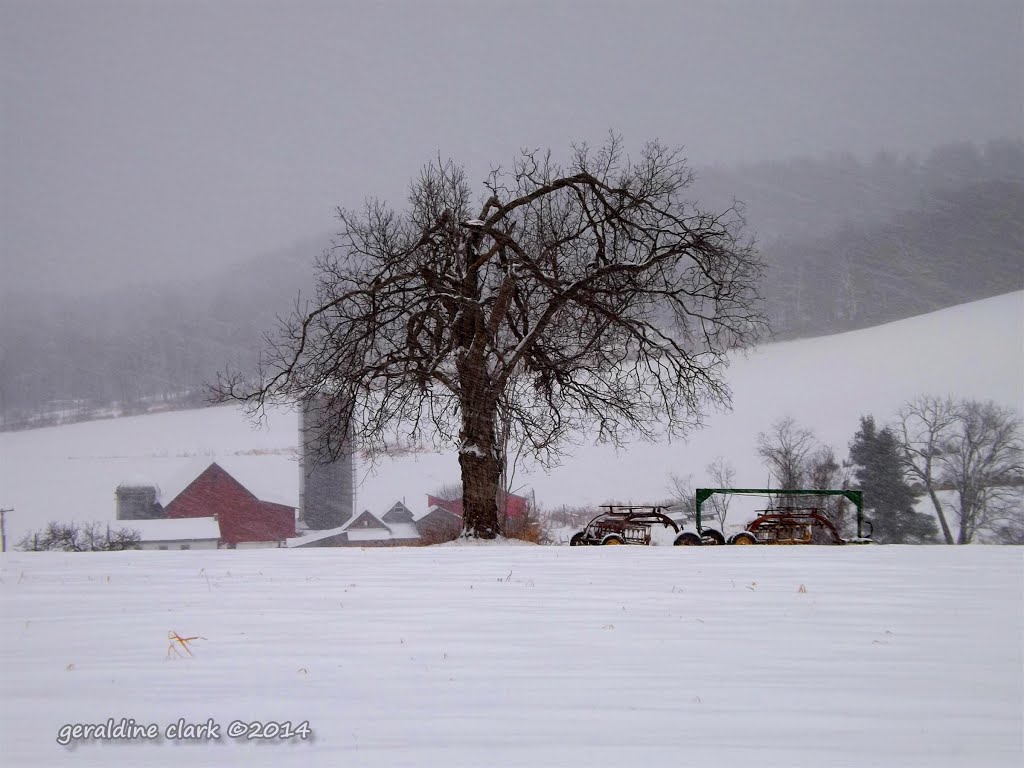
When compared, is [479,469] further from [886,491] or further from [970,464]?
[970,464]

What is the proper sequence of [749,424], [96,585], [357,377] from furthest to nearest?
[749,424]
[357,377]
[96,585]

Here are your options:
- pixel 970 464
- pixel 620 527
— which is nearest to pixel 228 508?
pixel 970 464

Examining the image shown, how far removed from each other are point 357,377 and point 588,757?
13.0 meters

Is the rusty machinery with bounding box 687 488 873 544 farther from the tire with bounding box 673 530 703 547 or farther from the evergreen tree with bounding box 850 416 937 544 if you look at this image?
the evergreen tree with bounding box 850 416 937 544

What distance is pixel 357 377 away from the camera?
15359 millimetres

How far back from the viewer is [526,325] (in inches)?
666

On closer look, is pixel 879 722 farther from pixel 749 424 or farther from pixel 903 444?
pixel 749 424

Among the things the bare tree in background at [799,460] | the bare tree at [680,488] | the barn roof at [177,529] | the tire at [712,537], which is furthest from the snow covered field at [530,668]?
the barn roof at [177,529]

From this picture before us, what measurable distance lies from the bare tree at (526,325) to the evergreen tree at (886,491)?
91.2 feet

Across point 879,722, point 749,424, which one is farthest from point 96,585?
point 749,424

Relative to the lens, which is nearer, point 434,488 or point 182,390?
point 434,488

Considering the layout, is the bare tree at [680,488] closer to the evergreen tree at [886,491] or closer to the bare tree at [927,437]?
the evergreen tree at [886,491]

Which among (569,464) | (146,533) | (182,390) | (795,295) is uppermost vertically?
(795,295)

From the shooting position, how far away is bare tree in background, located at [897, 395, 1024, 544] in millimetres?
→ 39156
